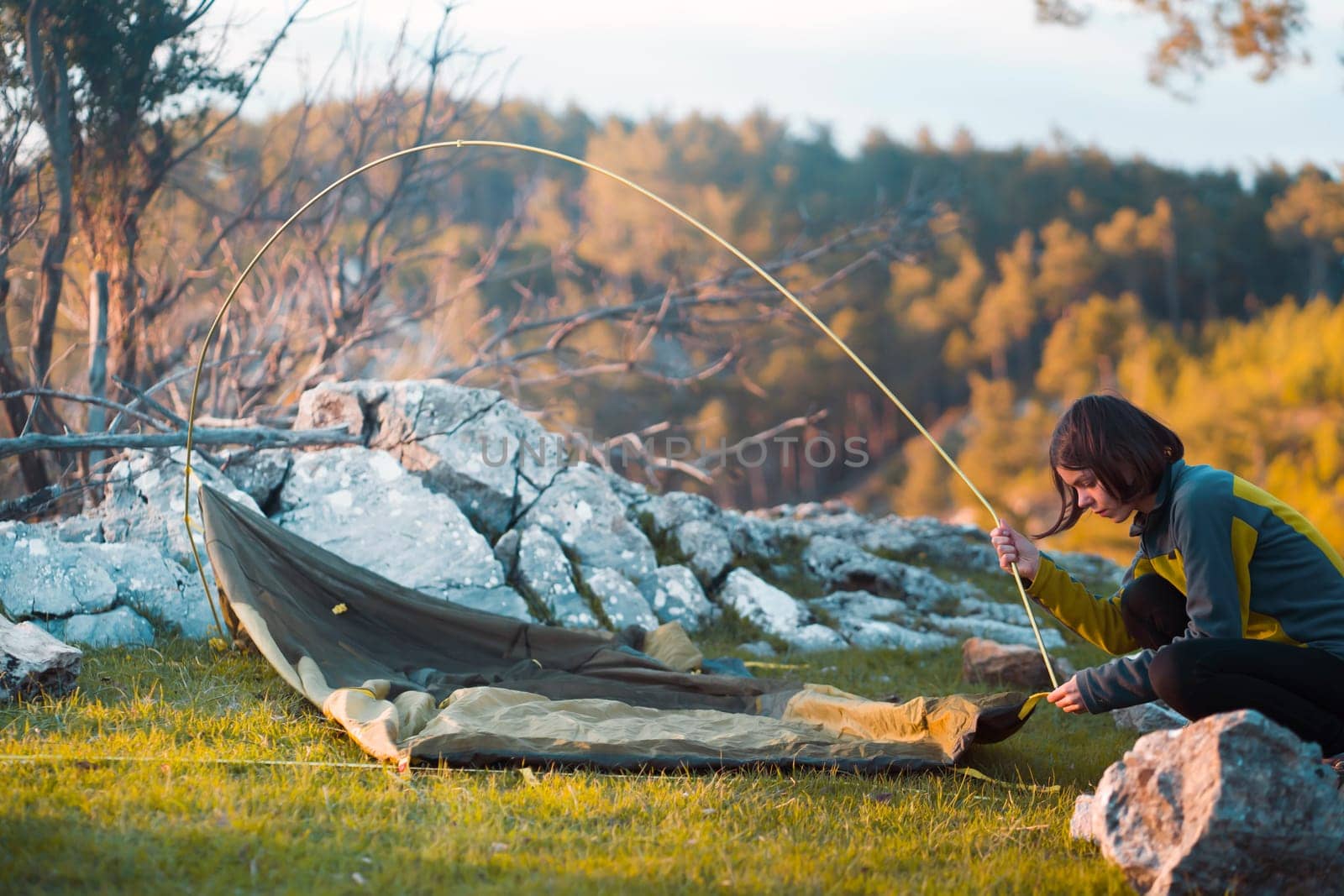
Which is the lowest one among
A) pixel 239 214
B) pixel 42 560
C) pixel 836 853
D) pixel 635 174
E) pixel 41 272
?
pixel 836 853

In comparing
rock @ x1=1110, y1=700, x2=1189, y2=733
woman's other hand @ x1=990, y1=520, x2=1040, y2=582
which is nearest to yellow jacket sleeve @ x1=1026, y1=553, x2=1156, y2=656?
woman's other hand @ x1=990, y1=520, x2=1040, y2=582

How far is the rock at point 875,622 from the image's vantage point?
5012 mm

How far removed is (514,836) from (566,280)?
A: 70.1 feet

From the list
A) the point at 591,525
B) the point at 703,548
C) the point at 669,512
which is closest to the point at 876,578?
the point at 703,548

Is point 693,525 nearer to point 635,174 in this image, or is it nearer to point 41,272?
point 41,272

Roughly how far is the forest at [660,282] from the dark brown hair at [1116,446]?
4174 mm

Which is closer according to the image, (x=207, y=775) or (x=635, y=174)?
(x=207, y=775)

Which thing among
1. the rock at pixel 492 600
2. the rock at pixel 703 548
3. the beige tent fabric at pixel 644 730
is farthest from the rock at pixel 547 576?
the beige tent fabric at pixel 644 730

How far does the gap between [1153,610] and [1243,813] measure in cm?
75

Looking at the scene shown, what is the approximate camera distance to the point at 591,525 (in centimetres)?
531

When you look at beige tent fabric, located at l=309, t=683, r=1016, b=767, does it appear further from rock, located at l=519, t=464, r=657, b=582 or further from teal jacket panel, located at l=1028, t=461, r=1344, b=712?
rock, located at l=519, t=464, r=657, b=582

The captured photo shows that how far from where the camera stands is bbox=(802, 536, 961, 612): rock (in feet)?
19.5

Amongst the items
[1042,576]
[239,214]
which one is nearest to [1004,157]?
[239,214]

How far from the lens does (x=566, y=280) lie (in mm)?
23016
